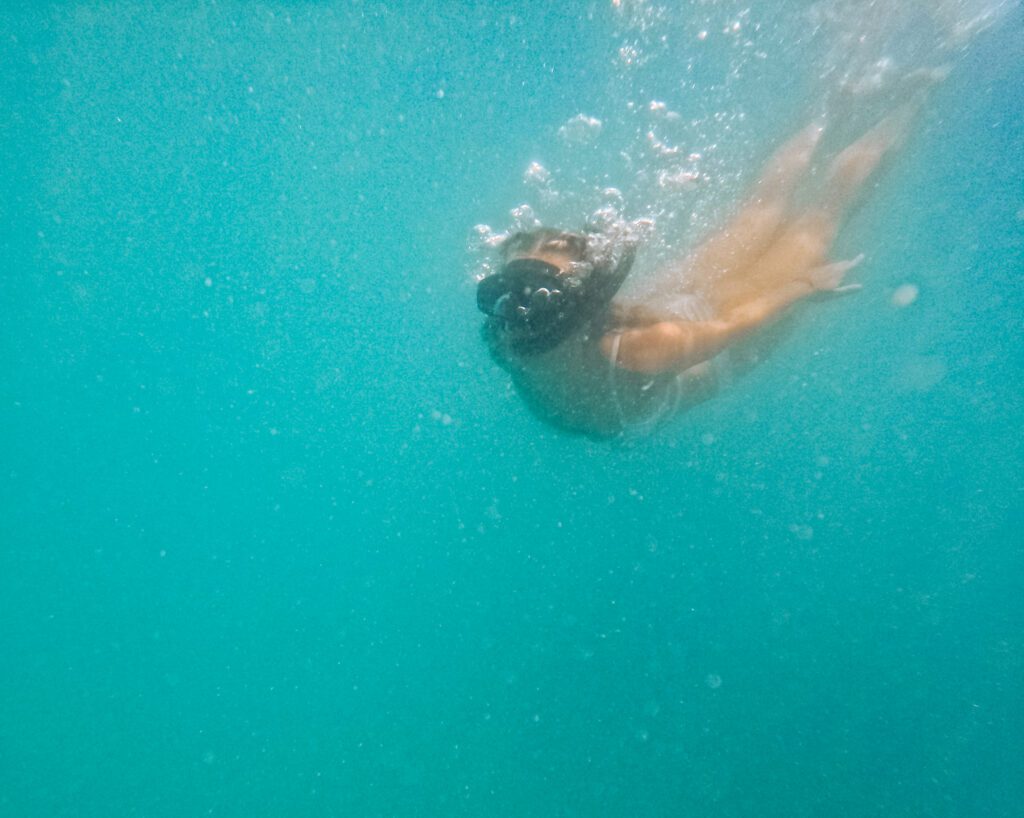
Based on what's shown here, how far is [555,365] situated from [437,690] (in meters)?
25.9

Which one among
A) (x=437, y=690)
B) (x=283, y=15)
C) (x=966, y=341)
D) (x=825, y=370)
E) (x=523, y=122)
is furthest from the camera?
(x=437, y=690)

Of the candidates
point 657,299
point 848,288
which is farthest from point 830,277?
point 657,299

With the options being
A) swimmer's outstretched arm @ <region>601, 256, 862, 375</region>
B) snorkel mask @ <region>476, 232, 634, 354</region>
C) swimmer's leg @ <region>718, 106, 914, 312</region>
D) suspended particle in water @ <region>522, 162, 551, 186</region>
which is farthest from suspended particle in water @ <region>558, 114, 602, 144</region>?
snorkel mask @ <region>476, 232, 634, 354</region>

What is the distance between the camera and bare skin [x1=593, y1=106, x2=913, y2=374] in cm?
484

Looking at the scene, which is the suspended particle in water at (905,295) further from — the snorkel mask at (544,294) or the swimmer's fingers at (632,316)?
the snorkel mask at (544,294)

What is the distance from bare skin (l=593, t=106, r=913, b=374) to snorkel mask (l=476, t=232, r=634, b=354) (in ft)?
2.79

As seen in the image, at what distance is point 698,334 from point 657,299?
144 cm

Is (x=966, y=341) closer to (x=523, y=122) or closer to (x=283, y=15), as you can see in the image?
(x=523, y=122)

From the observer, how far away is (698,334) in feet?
15.0

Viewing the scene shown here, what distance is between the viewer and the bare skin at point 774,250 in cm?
484

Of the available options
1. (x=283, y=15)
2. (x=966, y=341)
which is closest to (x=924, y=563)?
(x=966, y=341)

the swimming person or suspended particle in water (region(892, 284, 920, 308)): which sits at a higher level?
suspended particle in water (region(892, 284, 920, 308))

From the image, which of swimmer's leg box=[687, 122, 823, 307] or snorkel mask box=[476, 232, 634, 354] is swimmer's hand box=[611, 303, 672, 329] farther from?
swimmer's leg box=[687, 122, 823, 307]

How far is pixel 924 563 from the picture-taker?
30781 mm
